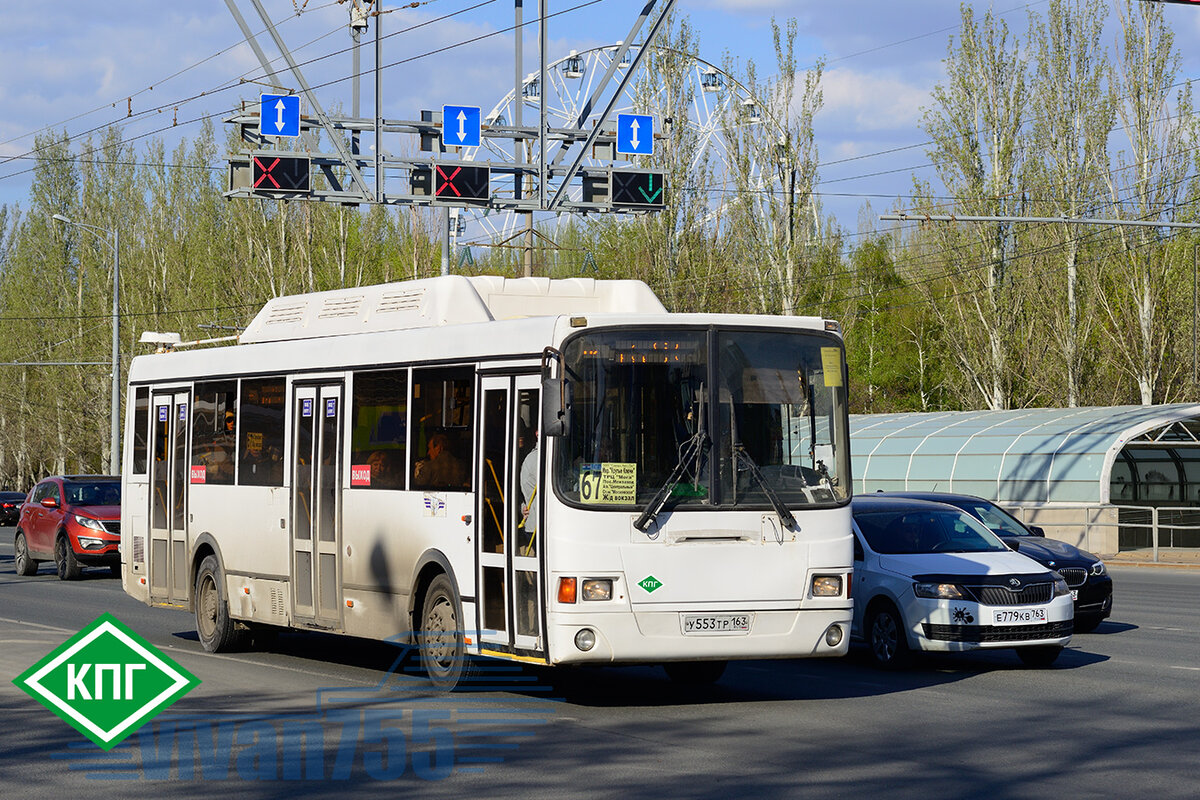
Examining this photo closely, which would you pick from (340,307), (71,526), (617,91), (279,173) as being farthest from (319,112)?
(340,307)

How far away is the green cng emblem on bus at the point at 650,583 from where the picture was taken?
11.4m

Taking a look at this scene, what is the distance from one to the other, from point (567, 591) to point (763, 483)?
1.62m

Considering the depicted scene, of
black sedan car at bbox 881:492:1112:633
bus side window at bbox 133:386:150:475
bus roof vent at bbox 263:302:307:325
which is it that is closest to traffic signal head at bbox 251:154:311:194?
bus side window at bbox 133:386:150:475

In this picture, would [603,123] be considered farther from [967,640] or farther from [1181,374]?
[1181,374]

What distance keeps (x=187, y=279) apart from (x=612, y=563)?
6146cm

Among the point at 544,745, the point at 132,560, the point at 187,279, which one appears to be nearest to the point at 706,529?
the point at 544,745

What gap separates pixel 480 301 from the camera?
1361 centimetres

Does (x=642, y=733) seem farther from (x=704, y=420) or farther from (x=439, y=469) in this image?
(x=439, y=469)

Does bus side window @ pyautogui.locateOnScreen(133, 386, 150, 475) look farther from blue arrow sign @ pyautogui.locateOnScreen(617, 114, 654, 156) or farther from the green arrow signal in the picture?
blue arrow sign @ pyautogui.locateOnScreen(617, 114, 654, 156)

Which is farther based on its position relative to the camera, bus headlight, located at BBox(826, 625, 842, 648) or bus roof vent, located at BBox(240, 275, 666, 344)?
bus roof vent, located at BBox(240, 275, 666, 344)

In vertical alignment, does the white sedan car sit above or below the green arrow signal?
below

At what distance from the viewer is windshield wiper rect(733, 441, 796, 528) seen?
11719mm

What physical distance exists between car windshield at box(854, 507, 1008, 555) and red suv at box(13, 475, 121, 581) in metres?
17.2

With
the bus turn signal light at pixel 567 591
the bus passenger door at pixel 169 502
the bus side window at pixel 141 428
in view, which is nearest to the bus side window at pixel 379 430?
the bus turn signal light at pixel 567 591
